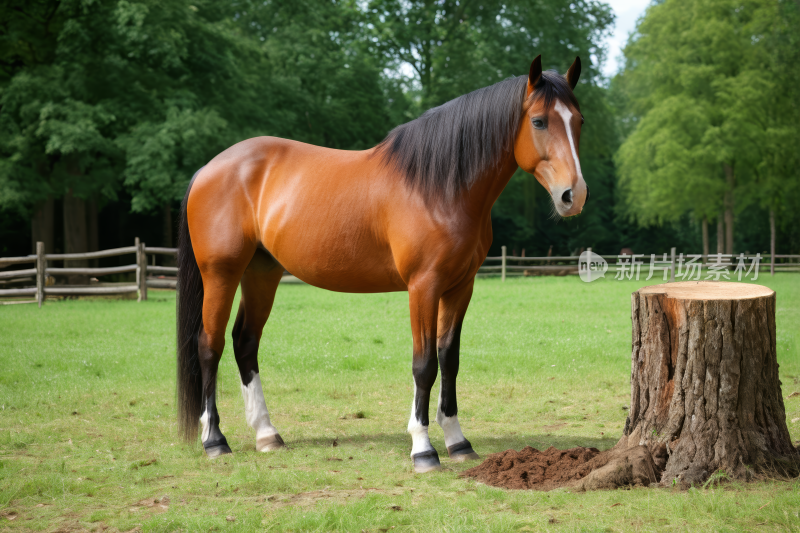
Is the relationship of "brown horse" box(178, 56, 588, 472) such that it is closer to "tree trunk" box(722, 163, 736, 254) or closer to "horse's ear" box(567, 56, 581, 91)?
"horse's ear" box(567, 56, 581, 91)

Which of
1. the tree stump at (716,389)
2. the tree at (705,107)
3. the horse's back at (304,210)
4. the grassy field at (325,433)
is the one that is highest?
the tree at (705,107)

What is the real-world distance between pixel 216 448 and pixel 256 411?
16.4 inches

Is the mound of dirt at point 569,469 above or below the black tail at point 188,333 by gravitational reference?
below

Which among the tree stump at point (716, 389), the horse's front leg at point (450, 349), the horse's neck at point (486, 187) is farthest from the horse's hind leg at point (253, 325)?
the tree stump at point (716, 389)

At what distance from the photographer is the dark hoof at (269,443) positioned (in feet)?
15.7

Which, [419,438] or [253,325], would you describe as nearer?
[419,438]

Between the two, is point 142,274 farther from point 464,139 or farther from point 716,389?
point 716,389

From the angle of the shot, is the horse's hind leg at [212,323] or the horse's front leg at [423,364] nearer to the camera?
the horse's front leg at [423,364]

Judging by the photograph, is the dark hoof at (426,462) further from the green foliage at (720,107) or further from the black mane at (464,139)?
the green foliage at (720,107)

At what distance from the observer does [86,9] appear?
17297 mm

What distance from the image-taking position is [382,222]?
4461 mm

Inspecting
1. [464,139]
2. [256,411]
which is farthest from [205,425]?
[464,139]

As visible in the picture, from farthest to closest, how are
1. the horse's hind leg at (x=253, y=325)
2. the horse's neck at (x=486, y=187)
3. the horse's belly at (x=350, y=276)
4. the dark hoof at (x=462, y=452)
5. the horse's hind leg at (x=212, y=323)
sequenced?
the horse's hind leg at (x=253, y=325) < the horse's hind leg at (x=212, y=323) < the horse's belly at (x=350, y=276) < the dark hoof at (x=462, y=452) < the horse's neck at (x=486, y=187)

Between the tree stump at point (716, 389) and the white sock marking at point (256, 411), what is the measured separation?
8.85 feet
